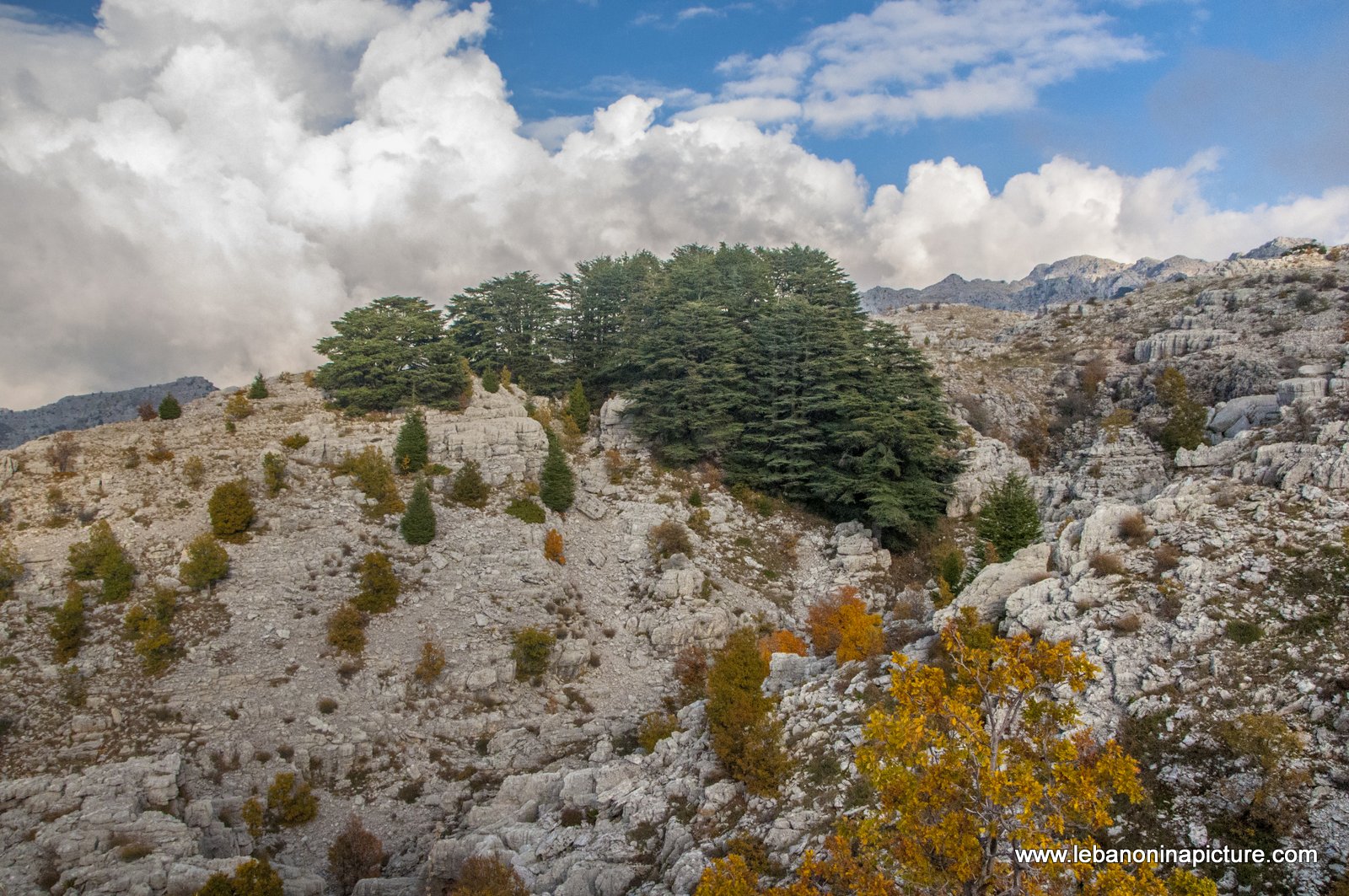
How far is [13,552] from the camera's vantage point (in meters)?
27.2

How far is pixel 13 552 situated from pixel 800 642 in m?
34.6

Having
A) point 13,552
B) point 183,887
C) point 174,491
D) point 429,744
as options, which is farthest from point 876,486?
point 13,552

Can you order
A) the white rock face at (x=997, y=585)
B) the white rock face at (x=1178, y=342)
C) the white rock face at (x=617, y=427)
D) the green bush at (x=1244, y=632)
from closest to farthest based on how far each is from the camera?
the green bush at (x=1244, y=632) < the white rock face at (x=997, y=585) < the white rock face at (x=617, y=427) < the white rock face at (x=1178, y=342)

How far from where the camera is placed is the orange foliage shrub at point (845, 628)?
22.8 metres

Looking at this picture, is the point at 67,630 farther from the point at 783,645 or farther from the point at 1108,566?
the point at 1108,566

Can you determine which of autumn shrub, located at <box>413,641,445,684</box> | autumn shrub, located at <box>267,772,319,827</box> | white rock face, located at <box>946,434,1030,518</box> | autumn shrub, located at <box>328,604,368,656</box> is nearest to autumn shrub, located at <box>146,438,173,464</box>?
autumn shrub, located at <box>328,604,368,656</box>

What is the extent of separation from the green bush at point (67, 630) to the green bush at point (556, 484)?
20061 mm

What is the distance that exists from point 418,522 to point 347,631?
6.61 meters

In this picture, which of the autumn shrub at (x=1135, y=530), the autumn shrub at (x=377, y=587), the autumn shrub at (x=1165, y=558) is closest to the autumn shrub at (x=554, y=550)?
the autumn shrub at (x=377, y=587)

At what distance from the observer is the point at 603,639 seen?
102 ft

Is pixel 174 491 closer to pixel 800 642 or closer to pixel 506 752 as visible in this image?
pixel 506 752

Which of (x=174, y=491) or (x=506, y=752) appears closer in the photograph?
(x=506, y=752)

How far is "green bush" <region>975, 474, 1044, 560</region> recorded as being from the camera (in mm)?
28516

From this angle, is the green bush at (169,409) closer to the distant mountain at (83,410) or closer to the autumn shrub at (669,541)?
the autumn shrub at (669,541)
